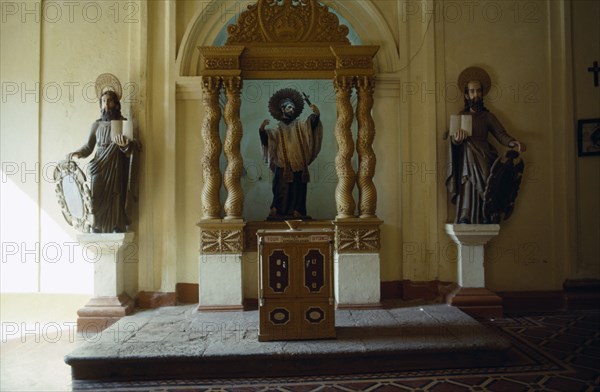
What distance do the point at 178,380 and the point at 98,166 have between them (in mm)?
2504

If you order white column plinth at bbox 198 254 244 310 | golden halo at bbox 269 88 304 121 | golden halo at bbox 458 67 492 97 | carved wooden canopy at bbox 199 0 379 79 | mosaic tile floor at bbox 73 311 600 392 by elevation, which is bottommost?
mosaic tile floor at bbox 73 311 600 392

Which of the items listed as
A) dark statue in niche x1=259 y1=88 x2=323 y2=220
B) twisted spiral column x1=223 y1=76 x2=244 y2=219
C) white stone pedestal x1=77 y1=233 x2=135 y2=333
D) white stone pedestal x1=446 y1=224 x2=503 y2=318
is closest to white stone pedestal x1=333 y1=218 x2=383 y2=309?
dark statue in niche x1=259 y1=88 x2=323 y2=220

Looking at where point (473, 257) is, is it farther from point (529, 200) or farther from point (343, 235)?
point (343, 235)

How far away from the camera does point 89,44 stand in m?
5.58

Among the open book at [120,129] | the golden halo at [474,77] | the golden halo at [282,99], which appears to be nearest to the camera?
the open book at [120,129]

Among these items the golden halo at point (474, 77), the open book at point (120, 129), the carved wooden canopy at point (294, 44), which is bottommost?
the open book at point (120, 129)

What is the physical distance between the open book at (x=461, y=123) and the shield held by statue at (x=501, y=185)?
1.45ft

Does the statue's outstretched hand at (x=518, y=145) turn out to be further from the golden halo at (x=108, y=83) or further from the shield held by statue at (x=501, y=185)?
the golden halo at (x=108, y=83)

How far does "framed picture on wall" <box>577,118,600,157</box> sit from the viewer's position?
5594 mm

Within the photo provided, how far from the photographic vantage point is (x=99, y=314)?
504 cm

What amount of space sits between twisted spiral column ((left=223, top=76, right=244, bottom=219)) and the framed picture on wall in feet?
12.7

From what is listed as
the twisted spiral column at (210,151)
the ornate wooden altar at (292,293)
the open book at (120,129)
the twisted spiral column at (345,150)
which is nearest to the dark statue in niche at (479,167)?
the twisted spiral column at (345,150)

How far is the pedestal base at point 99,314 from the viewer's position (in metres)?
5.02

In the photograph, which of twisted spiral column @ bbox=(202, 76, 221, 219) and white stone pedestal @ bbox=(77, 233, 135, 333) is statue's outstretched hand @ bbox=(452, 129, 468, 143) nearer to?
twisted spiral column @ bbox=(202, 76, 221, 219)
